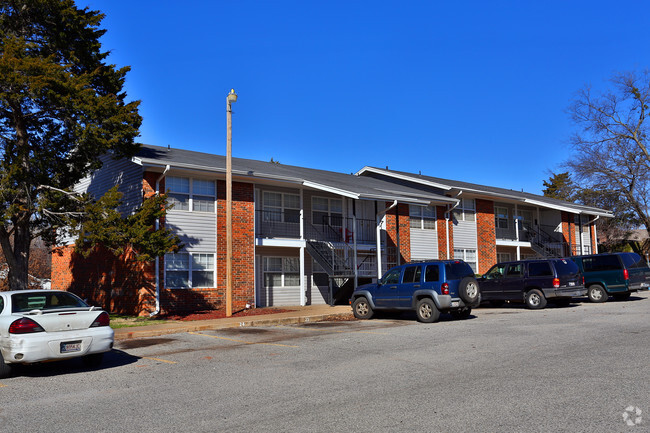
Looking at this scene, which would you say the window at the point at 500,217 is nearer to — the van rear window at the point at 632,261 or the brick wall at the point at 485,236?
the brick wall at the point at 485,236

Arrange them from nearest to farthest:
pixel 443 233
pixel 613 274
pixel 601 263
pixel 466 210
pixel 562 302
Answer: pixel 562 302 < pixel 613 274 < pixel 601 263 < pixel 443 233 < pixel 466 210

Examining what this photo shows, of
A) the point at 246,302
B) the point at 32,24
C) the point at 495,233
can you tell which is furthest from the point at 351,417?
the point at 495,233

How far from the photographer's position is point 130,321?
57.6ft

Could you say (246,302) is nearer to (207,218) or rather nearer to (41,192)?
(207,218)

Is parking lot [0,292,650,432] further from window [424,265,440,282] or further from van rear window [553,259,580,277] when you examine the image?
van rear window [553,259,580,277]

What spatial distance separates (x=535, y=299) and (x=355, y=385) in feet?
44.4

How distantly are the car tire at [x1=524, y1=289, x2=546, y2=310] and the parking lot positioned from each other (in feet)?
20.5

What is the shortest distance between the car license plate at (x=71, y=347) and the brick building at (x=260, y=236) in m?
8.60

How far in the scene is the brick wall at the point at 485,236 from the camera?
30844 millimetres

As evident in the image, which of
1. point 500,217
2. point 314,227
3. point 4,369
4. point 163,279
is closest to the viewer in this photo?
point 4,369

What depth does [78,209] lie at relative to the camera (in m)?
17.5

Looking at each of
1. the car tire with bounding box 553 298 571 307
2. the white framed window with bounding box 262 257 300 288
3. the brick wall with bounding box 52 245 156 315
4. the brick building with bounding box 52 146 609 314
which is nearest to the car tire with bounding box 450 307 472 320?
the car tire with bounding box 553 298 571 307

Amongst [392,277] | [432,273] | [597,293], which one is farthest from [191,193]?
[597,293]

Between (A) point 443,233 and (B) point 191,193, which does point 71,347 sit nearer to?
(B) point 191,193
